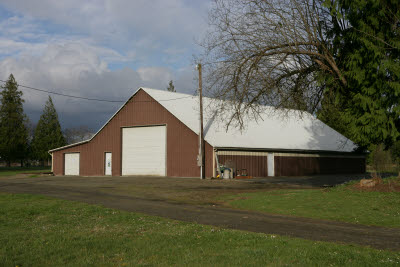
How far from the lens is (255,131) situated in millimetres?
39125

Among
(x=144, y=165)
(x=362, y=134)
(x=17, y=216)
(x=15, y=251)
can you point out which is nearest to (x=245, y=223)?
(x=15, y=251)

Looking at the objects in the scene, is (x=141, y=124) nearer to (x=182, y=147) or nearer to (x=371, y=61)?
(x=182, y=147)

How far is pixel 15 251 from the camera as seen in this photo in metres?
7.39

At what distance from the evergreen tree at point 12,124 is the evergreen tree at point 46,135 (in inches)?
259

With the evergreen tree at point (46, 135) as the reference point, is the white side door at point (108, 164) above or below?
below

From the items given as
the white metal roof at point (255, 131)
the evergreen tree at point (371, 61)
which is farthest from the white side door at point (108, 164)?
the evergreen tree at point (371, 61)

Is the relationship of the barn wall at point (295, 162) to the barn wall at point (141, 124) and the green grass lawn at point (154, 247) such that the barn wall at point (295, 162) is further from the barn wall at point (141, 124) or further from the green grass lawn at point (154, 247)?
the green grass lawn at point (154, 247)

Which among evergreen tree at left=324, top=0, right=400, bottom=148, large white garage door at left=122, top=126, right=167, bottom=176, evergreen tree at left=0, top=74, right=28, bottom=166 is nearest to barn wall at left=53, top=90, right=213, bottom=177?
large white garage door at left=122, top=126, right=167, bottom=176

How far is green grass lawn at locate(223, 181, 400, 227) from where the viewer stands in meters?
12.1

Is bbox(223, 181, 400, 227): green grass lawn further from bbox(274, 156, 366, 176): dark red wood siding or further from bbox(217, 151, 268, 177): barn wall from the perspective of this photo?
bbox(274, 156, 366, 176): dark red wood siding

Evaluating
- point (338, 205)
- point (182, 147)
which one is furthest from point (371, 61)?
point (182, 147)

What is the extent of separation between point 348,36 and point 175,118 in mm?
21454

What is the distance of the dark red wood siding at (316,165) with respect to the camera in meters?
37.6

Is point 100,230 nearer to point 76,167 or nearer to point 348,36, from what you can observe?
point 348,36
